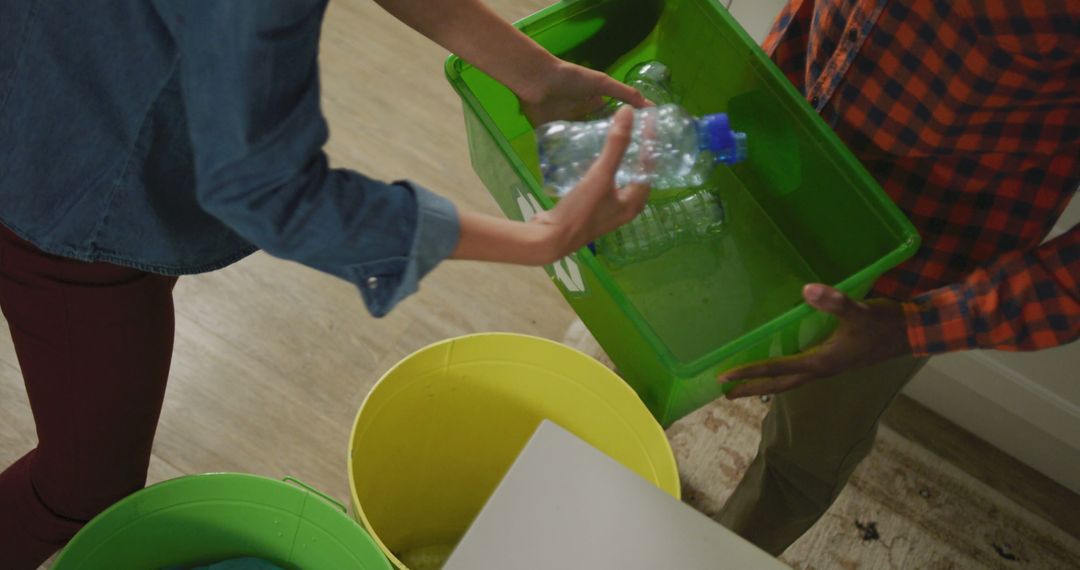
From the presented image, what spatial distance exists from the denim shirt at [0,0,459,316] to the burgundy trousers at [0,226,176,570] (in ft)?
0.30

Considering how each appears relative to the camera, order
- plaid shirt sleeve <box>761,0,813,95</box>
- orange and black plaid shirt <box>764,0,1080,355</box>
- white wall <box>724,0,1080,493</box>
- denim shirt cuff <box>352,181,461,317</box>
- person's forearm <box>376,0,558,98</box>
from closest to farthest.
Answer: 1. denim shirt cuff <box>352,181,461,317</box>
2. orange and black plaid shirt <box>764,0,1080,355</box>
3. person's forearm <box>376,0,558,98</box>
4. plaid shirt sleeve <box>761,0,813,95</box>
5. white wall <box>724,0,1080,493</box>

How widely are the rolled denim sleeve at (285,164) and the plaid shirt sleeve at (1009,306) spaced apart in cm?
52

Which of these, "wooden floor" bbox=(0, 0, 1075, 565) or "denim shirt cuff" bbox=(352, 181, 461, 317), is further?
"wooden floor" bbox=(0, 0, 1075, 565)

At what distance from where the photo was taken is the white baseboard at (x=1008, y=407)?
1507 millimetres

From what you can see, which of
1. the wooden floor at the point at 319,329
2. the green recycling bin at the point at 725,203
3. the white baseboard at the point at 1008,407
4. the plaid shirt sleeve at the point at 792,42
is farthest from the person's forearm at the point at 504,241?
the white baseboard at the point at 1008,407

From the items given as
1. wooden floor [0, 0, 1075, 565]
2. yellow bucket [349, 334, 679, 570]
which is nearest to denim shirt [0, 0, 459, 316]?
yellow bucket [349, 334, 679, 570]

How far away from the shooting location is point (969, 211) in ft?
3.32

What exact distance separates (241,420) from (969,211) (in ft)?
3.62

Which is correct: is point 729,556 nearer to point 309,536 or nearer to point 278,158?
point 278,158

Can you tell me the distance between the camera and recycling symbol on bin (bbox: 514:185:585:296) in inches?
39.4

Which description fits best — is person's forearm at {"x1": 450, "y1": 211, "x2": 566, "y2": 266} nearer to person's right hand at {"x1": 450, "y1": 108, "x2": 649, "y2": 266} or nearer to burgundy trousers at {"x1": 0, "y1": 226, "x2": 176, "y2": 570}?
person's right hand at {"x1": 450, "y1": 108, "x2": 649, "y2": 266}

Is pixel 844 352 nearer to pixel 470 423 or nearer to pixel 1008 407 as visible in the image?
pixel 470 423

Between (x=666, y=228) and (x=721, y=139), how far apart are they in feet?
0.62

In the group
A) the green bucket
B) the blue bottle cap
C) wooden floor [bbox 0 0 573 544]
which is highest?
the blue bottle cap
